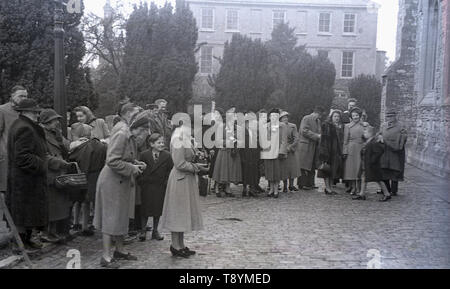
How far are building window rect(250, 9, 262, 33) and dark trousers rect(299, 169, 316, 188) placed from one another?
883 inches

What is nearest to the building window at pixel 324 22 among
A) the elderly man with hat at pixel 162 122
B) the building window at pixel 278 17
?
the building window at pixel 278 17

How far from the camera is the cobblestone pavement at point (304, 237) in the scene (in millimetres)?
6238

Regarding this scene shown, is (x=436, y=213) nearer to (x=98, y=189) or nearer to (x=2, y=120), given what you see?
(x=98, y=189)

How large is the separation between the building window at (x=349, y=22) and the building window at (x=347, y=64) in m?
3.05

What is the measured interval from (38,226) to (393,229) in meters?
5.30

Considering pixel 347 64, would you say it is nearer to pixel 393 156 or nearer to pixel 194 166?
pixel 393 156

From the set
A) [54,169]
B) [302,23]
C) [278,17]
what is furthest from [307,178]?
[302,23]

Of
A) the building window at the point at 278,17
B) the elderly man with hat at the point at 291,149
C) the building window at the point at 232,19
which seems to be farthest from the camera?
the building window at the point at 278,17

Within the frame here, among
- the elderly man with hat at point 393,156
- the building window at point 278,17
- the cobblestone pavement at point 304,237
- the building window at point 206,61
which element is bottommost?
the cobblestone pavement at point 304,237

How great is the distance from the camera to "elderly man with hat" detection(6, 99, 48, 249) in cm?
607

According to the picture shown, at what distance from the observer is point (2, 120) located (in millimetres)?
7574

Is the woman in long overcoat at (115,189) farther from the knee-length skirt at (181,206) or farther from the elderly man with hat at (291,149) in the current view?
the elderly man with hat at (291,149)

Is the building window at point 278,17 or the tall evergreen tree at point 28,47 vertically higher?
the building window at point 278,17

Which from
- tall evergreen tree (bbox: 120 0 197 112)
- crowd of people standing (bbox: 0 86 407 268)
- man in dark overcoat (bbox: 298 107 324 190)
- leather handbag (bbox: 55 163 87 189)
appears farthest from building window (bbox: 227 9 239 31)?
leather handbag (bbox: 55 163 87 189)
